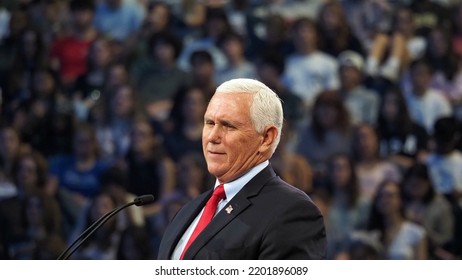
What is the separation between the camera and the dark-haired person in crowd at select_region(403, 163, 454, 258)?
7.21 m

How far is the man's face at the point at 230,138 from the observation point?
2.90 meters

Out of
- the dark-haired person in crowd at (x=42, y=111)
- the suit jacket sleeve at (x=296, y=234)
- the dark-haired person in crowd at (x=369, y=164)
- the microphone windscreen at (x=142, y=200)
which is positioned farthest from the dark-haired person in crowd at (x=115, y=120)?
the suit jacket sleeve at (x=296, y=234)

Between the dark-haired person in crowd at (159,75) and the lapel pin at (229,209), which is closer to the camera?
the lapel pin at (229,209)

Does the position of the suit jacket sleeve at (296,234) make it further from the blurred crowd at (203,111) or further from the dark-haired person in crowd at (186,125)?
the dark-haired person in crowd at (186,125)

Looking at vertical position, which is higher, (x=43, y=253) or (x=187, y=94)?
(x=187, y=94)

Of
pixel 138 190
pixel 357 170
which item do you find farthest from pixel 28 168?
pixel 357 170

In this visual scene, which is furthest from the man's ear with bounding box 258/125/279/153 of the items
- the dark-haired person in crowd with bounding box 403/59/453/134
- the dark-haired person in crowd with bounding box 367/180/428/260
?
the dark-haired person in crowd with bounding box 403/59/453/134

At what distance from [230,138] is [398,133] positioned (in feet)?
15.4

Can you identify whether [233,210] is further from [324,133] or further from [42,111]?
[42,111]
